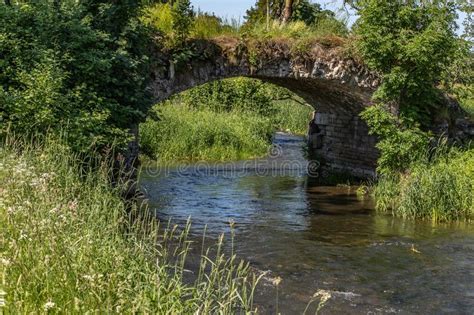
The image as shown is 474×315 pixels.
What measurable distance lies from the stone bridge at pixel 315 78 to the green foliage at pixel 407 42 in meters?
1.04

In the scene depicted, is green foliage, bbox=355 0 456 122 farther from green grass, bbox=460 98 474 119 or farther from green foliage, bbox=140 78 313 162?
green foliage, bbox=140 78 313 162

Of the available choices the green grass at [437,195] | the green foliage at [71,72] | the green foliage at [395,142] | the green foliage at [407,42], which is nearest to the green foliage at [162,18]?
the green foliage at [71,72]

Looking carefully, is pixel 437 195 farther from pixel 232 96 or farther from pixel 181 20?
pixel 232 96

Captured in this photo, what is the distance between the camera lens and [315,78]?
14258 mm

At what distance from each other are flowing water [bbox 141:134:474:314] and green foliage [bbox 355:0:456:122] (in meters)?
2.98

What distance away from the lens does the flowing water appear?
7227 mm

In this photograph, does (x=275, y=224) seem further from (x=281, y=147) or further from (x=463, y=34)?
(x=281, y=147)

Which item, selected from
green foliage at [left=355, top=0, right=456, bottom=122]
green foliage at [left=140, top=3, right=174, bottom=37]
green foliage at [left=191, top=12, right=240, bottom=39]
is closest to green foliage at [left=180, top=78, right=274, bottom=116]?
green foliage at [left=191, top=12, right=240, bottom=39]

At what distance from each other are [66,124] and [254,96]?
20.2 metres

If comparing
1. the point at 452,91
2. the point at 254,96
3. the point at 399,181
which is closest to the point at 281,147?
the point at 254,96

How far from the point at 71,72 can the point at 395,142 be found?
7.52m

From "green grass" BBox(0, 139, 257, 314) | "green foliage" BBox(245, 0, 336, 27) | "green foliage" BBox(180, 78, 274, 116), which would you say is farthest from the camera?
"green foliage" BBox(180, 78, 274, 116)

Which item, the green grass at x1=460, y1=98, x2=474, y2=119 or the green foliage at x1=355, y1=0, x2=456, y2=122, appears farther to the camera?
the green grass at x1=460, y1=98, x2=474, y2=119

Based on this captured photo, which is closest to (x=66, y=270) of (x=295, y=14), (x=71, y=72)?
(x=71, y=72)
